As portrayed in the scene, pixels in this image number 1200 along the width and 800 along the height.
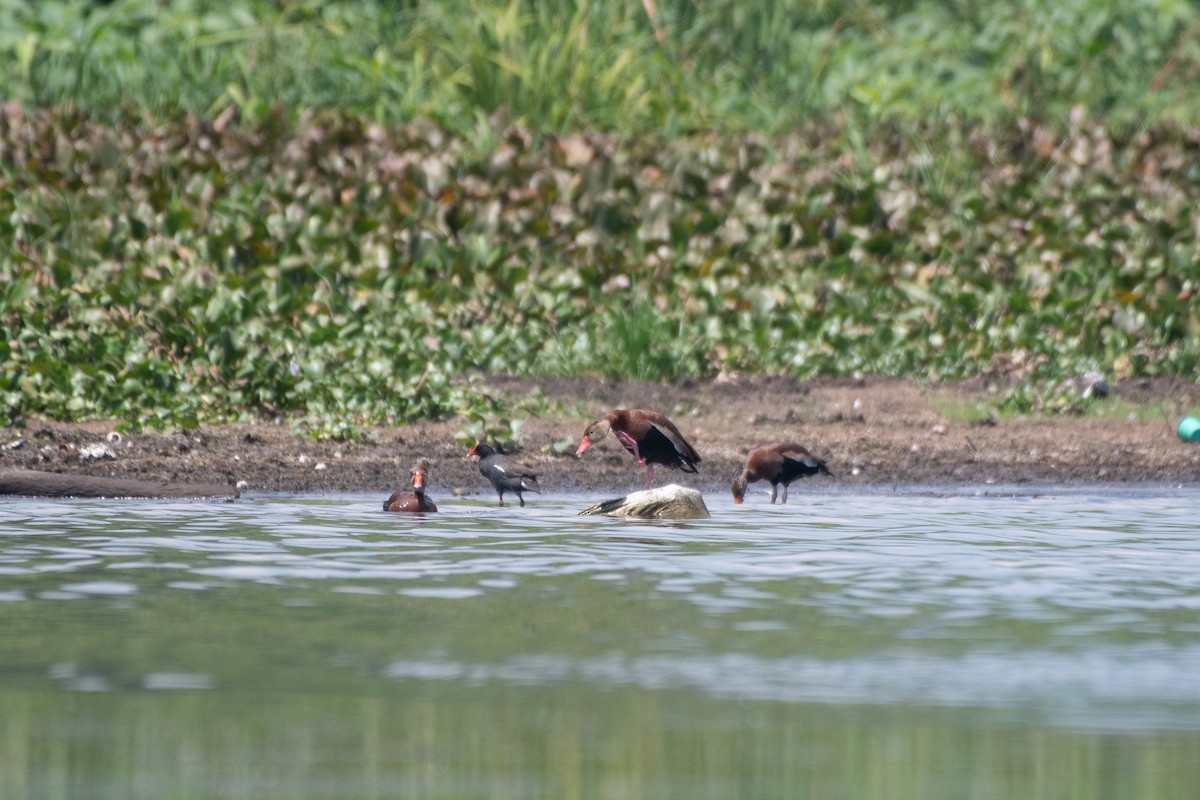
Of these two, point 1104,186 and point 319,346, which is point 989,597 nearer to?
point 319,346

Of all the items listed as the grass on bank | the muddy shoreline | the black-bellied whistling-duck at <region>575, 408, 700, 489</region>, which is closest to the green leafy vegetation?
the grass on bank

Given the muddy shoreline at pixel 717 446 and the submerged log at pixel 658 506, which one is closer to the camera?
the submerged log at pixel 658 506

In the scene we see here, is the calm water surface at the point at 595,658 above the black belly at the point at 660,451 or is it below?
below

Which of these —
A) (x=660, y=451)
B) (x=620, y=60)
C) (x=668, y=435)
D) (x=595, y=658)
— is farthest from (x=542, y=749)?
(x=620, y=60)

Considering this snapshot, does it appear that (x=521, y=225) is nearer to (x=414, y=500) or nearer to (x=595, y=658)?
(x=414, y=500)

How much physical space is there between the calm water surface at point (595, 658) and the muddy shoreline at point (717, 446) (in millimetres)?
1613

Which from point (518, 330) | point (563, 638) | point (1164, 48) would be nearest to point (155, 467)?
point (518, 330)

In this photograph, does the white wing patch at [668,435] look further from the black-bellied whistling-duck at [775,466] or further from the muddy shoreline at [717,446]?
the muddy shoreline at [717,446]

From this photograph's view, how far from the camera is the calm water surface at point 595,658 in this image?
4324 millimetres

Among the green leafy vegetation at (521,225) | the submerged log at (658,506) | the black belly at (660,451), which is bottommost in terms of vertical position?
the submerged log at (658,506)

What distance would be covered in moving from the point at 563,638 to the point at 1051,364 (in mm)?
7919

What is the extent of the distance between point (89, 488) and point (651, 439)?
2743mm

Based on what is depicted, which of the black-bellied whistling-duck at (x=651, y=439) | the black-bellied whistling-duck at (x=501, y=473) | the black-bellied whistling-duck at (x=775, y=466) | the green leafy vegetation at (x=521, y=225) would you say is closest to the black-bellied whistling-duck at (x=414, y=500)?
the black-bellied whistling-duck at (x=501, y=473)

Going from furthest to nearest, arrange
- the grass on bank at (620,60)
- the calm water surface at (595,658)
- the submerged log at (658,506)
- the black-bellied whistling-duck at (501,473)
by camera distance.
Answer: the grass on bank at (620,60) → the black-bellied whistling-duck at (501,473) → the submerged log at (658,506) → the calm water surface at (595,658)
